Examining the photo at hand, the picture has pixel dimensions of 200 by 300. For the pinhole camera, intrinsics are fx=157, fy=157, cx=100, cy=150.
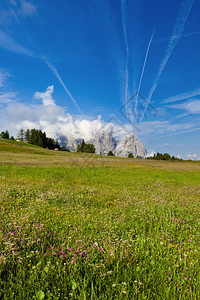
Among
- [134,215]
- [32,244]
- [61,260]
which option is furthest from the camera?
[134,215]

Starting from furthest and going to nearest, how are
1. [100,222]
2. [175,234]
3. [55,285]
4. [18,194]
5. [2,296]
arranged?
[18,194] → [100,222] → [175,234] → [55,285] → [2,296]

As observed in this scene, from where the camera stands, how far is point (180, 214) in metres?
6.94

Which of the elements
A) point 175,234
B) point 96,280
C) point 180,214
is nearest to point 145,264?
point 96,280

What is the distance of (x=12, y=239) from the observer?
398cm

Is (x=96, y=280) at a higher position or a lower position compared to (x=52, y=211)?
higher

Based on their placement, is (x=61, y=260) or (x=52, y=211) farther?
(x=52, y=211)

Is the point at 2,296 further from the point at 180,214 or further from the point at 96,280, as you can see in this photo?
the point at 180,214

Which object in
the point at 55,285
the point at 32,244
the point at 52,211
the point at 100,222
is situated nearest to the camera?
the point at 55,285

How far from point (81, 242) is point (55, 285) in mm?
1287

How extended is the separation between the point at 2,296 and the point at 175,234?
472 cm

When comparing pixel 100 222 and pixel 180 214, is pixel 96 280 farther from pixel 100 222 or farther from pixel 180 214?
pixel 180 214

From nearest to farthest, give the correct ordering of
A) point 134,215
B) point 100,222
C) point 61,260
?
point 61,260
point 100,222
point 134,215

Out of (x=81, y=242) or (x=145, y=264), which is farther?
(x=81, y=242)

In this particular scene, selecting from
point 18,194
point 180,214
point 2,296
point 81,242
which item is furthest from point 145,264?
point 18,194
